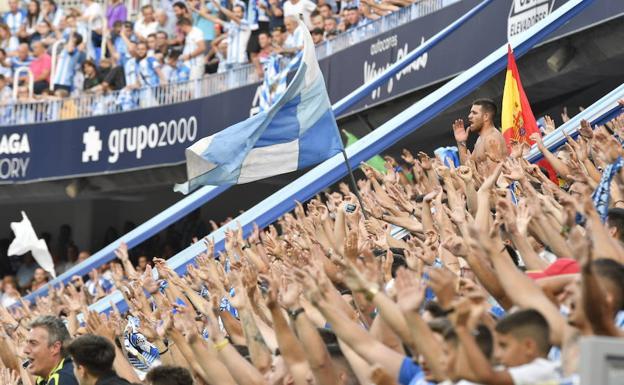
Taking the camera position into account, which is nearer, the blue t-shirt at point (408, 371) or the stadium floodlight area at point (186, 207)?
the blue t-shirt at point (408, 371)

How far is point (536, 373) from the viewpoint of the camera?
435cm

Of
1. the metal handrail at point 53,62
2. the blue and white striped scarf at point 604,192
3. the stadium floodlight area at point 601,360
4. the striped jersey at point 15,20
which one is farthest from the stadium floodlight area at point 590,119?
the striped jersey at point 15,20

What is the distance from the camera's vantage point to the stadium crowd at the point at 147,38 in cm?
1602

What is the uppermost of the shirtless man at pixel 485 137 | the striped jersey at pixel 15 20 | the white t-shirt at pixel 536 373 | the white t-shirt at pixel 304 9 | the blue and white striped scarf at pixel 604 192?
the white t-shirt at pixel 536 373

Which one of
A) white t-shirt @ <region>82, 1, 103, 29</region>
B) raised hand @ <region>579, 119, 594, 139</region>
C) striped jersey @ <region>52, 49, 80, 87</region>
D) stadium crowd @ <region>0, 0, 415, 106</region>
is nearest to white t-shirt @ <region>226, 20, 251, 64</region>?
stadium crowd @ <region>0, 0, 415, 106</region>

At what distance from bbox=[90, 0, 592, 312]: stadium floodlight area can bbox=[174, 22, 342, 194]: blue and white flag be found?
1.03 metres

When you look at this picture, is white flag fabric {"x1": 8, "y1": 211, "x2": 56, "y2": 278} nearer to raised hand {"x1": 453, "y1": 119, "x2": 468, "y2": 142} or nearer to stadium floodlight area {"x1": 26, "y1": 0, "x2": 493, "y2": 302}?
stadium floodlight area {"x1": 26, "y1": 0, "x2": 493, "y2": 302}

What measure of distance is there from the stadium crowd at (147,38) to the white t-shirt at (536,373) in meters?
10.5

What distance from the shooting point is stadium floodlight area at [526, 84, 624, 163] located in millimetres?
9812

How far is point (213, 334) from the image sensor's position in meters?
5.95

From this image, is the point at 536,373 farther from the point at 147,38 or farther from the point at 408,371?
the point at 147,38

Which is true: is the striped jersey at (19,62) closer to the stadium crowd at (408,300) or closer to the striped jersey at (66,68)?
the striped jersey at (66,68)

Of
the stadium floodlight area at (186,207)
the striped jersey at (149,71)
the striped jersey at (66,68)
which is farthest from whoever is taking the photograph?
the striped jersey at (66,68)

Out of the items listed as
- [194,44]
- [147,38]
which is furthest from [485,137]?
[147,38]
